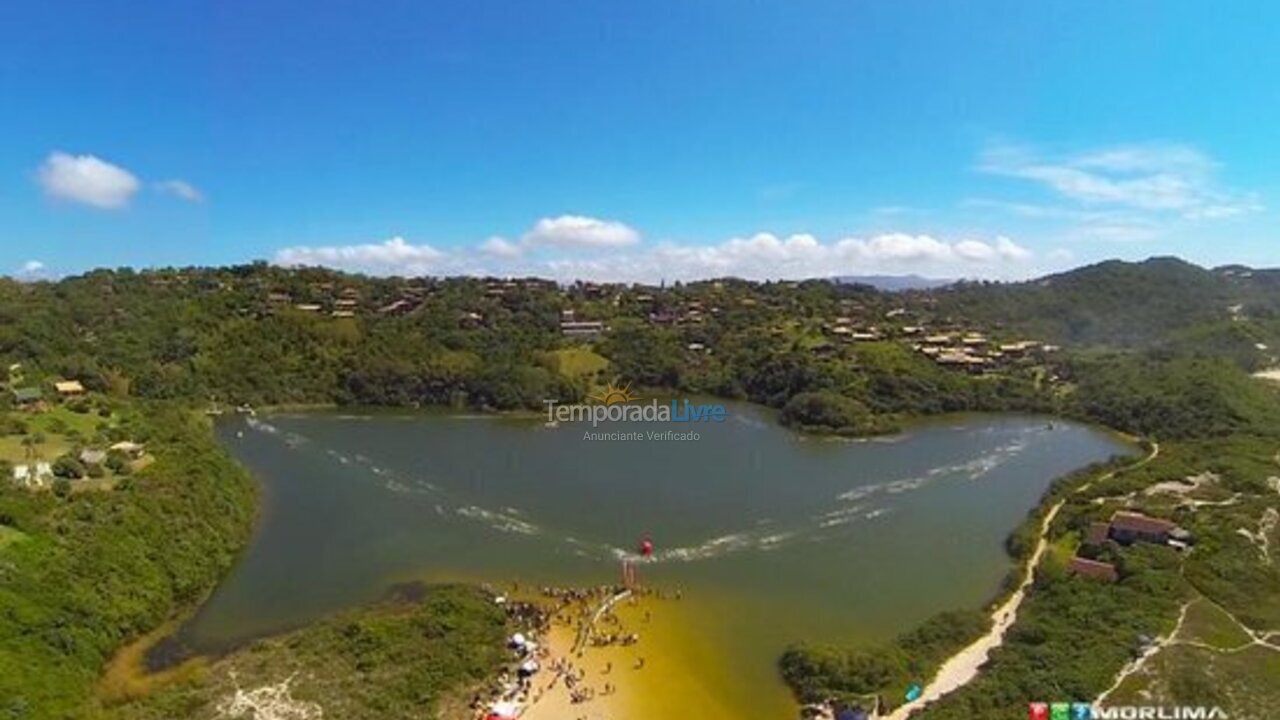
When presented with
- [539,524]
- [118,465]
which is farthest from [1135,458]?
[118,465]

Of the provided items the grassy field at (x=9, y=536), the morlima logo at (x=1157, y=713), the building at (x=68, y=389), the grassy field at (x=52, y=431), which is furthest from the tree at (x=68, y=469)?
the morlima logo at (x=1157, y=713)

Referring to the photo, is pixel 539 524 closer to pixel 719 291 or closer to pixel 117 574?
pixel 117 574

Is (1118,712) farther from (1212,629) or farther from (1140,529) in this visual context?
(1140,529)

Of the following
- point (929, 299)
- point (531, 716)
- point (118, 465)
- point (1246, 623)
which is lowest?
point (531, 716)

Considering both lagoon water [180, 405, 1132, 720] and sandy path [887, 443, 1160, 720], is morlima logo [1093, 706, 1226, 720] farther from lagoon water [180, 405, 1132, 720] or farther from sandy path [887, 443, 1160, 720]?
lagoon water [180, 405, 1132, 720]

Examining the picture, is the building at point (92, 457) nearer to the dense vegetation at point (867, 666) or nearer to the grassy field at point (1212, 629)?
the dense vegetation at point (867, 666)

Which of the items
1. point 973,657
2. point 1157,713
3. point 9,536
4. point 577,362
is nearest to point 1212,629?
point 1157,713
